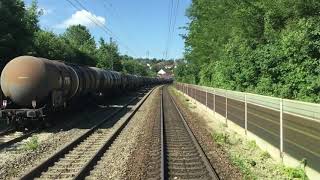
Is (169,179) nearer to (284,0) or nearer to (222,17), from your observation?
(284,0)

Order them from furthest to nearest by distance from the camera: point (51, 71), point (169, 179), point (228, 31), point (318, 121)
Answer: point (228, 31), point (51, 71), point (169, 179), point (318, 121)

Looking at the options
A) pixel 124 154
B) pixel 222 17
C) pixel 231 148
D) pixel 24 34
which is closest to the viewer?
pixel 124 154

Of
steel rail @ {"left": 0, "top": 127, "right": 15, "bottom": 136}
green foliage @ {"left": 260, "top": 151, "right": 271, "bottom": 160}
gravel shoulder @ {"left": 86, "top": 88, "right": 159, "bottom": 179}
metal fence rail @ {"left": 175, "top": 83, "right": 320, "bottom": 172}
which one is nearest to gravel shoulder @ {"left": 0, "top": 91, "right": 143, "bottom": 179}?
steel rail @ {"left": 0, "top": 127, "right": 15, "bottom": 136}

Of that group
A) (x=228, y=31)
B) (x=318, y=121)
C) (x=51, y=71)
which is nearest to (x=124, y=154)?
(x=318, y=121)

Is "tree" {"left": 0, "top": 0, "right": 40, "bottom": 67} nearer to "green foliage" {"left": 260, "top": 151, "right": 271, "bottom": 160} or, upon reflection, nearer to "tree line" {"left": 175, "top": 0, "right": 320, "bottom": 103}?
"tree line" {"left": 175, "top": 0, "right": 320, "bottom": 103}

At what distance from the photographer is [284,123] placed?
12.2m

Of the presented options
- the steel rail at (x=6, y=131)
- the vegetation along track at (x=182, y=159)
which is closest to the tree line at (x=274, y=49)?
the vegetation along track at (x=182, y=159)

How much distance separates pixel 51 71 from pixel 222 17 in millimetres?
25678

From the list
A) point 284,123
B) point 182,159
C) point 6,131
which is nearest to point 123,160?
point 182,159

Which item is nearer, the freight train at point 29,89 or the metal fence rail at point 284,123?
the metal fence rail at point 284,123

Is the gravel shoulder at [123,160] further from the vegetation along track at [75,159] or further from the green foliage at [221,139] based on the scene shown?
the green foliage at [221,139]

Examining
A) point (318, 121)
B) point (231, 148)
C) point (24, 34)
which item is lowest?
point (231, 148)

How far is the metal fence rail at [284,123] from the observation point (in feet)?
33.6

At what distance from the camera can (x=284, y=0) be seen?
2384 cm
